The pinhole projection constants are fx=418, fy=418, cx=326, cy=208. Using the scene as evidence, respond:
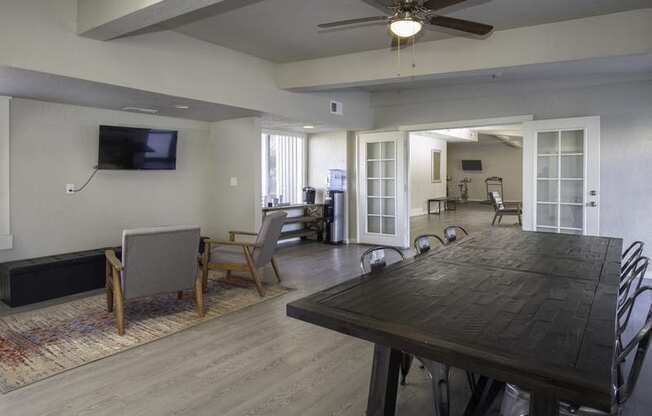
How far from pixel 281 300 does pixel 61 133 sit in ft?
10.4

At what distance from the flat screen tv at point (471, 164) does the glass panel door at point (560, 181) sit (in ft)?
36.4

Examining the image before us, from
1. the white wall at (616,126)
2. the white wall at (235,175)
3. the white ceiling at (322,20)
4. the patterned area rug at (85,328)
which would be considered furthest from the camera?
the white wall at (235,175)

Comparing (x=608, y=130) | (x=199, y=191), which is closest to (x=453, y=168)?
(x=608, y=130)

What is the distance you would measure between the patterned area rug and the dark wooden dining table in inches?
80.1

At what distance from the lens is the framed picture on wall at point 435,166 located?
1341cm

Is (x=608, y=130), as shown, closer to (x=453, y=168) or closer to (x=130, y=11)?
(x=130, y=11)

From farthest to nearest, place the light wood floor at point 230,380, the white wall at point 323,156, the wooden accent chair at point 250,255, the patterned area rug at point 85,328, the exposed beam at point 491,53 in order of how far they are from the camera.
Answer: the white wall at point 323,156 → the wooden accent chair at point 250,255 → the exposed beam at point 491,53 → the patterned area rug at point 85,328 → the light wood floor at point 230,380

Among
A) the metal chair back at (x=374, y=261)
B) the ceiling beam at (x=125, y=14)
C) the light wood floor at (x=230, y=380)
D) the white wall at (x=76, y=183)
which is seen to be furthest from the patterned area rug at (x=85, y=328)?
the ceiling beam at (x=125, y=14)

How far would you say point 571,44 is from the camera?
398 cm

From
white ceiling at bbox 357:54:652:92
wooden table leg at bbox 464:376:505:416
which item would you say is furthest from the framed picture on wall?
wooden table leg at bbox 464:376:505:416

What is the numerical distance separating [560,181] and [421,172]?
7.11 meters

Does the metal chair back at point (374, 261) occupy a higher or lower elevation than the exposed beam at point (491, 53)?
lower

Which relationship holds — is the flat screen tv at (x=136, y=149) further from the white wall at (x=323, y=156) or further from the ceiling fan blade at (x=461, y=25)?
the ceiling fan blade at (x=461, y=25)

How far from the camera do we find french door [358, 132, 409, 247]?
7.36m
